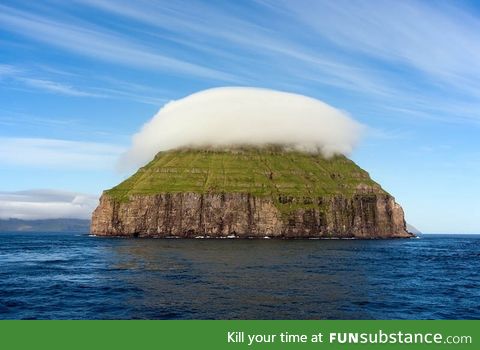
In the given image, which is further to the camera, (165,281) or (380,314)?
(165,281)

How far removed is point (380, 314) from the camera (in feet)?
170

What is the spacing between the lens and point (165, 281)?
75.5 metres

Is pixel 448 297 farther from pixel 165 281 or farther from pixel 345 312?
pixel 165 281

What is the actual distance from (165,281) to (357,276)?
3527 centimetres

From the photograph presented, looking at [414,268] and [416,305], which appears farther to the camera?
[414,268]

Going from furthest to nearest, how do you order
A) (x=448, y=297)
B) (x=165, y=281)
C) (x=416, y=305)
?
(x=165, y=281) → (x=448, y=297) → (x=416, y=305)

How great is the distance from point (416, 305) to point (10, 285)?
55.7m

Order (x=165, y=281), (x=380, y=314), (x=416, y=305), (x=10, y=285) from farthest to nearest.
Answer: (x=165, y=281), (x=10, y=285), (x=416, y=305), (x=380, y=314)

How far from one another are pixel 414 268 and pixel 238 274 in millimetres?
42680
